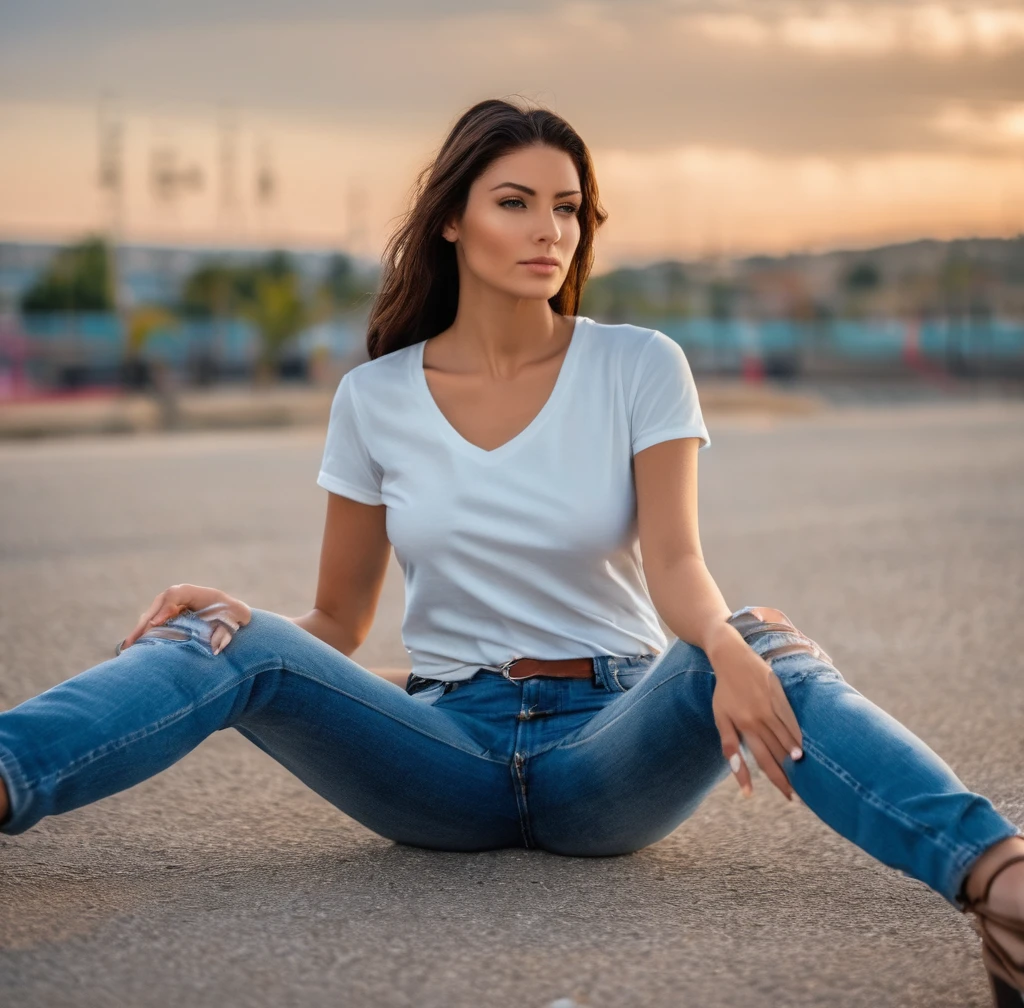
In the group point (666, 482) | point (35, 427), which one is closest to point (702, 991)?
point (666, 482)

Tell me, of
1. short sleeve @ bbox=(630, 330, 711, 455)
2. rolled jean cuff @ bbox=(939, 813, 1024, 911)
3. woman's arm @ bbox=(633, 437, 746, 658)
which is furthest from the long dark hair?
rolled jean cuff @ bbox=(939, 813, 1024, 911)

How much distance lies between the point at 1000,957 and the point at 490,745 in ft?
3.66

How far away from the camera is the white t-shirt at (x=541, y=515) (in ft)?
10.4

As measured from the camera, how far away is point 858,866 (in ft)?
10.9

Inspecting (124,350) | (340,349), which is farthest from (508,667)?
(340,349)

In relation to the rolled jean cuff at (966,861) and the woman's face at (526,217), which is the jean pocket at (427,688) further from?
the rolled jean cuff at (966,861)

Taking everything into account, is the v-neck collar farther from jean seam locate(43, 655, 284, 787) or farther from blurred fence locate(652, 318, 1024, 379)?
blurred fence locate(652, 318, 1024, 379)

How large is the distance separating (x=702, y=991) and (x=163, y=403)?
98.9 ft

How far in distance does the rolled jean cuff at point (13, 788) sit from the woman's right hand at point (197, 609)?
0.36 metres

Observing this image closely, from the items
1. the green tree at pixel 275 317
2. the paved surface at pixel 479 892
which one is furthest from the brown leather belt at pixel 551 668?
the green tree at pixel 275 317

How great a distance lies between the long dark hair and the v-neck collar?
0.26 metres

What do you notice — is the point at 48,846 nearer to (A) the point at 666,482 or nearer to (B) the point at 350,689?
(B) the point at 350,689

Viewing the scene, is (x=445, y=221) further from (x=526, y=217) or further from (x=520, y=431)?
(x=520, y=431)

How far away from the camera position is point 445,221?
11.6 ft
